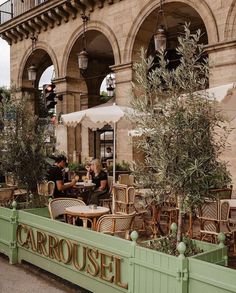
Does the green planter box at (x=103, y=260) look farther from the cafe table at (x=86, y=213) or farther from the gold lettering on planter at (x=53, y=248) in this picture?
the cafe table at (x=86, y=213)

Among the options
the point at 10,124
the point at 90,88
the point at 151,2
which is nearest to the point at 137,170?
the point at 10,124

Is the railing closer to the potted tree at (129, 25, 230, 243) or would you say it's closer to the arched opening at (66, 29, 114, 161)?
the arched opening at (66, 29, 114, 161)

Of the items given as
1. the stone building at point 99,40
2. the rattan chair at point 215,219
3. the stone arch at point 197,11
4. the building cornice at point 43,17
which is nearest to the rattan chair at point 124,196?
the rattan chair at point 215,219

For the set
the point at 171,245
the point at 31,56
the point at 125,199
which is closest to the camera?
the point at 171,245

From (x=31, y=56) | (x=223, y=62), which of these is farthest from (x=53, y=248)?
(x=31, y=56)

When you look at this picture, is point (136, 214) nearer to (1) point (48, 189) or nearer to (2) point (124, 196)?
(2) point (124, 196)

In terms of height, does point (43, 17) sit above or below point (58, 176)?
above

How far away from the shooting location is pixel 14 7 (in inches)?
742

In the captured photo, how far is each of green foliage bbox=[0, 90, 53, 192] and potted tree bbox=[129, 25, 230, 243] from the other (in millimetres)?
3446

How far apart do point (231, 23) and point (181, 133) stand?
6.81 m

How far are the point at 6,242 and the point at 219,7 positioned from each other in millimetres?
7598

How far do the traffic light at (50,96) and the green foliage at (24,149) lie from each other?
6900 mm

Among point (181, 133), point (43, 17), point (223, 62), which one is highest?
point (43, 17)

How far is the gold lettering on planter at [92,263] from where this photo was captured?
15.5ft
